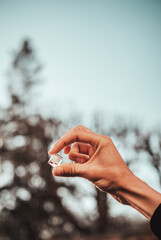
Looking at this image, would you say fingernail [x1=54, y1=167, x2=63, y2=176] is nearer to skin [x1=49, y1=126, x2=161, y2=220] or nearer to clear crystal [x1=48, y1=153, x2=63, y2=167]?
skin [x1=49, y1=126, x2=161, y2=220]

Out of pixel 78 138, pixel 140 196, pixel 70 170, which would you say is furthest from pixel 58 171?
pixel 140 196

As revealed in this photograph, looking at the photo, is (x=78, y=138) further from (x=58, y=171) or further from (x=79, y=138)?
(x=58, y=171)

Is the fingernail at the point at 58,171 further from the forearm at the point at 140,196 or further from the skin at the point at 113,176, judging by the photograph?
the forearm at the point at 140,196

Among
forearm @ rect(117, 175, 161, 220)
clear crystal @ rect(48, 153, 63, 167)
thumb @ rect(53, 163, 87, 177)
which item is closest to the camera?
forearm @ rect(117, 175, 161, 220)

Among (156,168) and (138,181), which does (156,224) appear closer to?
(138,181)

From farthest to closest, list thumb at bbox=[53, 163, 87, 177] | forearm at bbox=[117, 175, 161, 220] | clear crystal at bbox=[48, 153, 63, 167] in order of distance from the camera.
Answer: clear crystal at bbox=[48, 153, 63, 167] → thumb at bbox=[53, 163, 87, 177] → forearm at bbox=[117, 175, 161, 220]

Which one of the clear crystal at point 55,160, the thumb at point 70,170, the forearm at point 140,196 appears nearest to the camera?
the forearm at point 140,196

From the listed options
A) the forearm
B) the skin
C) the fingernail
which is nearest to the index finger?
the skin

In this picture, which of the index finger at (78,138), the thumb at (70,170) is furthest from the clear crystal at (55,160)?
the thumb at (70,170)

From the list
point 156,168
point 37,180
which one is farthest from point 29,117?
point 156,168

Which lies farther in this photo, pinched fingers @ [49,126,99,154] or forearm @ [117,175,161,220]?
pinched fingers @ [49,126,99,154]
